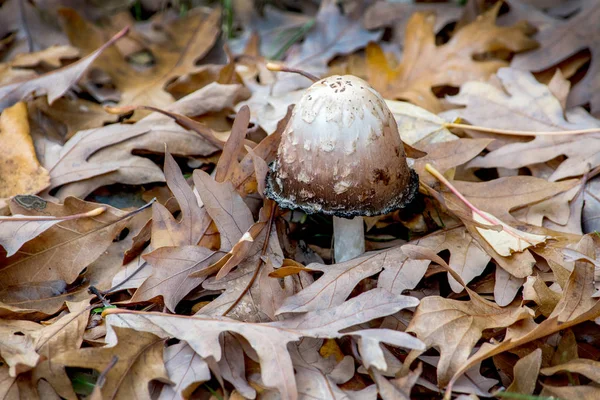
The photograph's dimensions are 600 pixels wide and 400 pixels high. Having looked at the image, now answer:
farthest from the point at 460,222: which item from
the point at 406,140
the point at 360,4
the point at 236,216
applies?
the point at 360,4

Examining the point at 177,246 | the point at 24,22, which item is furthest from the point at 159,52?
the point at 177,246

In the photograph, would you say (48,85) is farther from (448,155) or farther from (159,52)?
(448,155)

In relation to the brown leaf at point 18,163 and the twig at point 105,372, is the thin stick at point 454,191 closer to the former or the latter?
the twig at point 105,372

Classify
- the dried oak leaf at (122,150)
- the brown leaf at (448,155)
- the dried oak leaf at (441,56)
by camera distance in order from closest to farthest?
the brown leaf at (448,155)
the dried oak leaf at (122,150)
the dried oak leaf at (441,56)

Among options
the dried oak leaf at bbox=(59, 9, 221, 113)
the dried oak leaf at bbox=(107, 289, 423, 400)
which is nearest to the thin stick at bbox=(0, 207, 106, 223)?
the dried oak leaf at bbox=(107, 289, 423, 400)

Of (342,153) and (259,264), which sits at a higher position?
(342,153)

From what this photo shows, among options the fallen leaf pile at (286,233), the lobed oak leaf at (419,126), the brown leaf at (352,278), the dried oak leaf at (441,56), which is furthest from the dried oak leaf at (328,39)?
the brown leaf at (352,278)

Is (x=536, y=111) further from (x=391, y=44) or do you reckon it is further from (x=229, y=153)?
(x=229, y=153)
